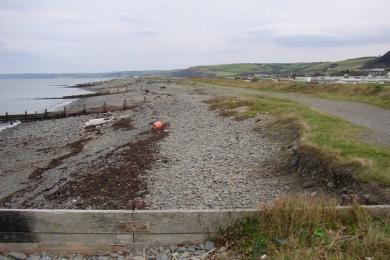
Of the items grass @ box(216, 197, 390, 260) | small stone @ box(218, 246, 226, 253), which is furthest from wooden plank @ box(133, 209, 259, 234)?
small stone @ box(218, 246, 226, 253)

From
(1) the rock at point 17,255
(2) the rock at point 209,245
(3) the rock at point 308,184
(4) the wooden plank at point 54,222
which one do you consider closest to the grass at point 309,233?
(2) the rock at point 209,245

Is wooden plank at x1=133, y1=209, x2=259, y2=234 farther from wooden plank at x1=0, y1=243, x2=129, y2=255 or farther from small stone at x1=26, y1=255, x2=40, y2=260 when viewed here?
small stone at x1=26, y1=255, x2=40, y2=260

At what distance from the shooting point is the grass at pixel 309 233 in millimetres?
6059

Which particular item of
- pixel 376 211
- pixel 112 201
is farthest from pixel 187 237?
pixel 112 201

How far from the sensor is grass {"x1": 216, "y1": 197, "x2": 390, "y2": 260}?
19.9 ft

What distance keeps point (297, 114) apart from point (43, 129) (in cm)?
2489

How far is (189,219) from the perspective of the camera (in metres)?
6.97

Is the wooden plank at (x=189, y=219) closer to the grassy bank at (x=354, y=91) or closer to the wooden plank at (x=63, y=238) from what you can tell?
the wooden plank at (x=63, y=238)

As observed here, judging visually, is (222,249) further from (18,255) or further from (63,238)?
(18,255)

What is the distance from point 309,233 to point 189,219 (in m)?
1.88

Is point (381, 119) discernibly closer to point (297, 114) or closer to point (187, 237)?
point (297, 114)

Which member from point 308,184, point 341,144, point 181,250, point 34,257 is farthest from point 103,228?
point 341,144

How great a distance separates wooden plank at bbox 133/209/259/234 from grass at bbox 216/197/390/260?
0.15 meters

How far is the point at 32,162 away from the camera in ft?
73.7
